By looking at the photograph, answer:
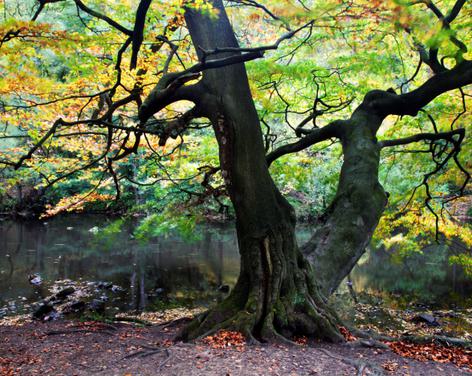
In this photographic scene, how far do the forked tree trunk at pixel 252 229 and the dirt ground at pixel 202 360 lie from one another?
1.34 ft

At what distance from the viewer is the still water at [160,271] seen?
35.5 feet

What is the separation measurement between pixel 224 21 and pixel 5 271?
11.9 m

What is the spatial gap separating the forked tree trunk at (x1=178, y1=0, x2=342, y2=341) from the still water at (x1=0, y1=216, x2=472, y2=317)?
476 centimetres

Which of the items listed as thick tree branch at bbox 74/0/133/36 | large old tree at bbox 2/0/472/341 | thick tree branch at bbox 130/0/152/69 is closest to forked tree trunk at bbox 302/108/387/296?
large old tree at bbox 2/0/472/341

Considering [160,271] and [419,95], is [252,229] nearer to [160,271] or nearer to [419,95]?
[419,95]

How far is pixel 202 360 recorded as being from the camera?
359 centimetres

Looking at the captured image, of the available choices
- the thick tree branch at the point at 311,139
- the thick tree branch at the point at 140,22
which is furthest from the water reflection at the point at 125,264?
the thick tree branch at the point at 140,22

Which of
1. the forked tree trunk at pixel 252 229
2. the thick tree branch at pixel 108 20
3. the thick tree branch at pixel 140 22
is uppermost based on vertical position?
the thick tree branch at pixel 108 20

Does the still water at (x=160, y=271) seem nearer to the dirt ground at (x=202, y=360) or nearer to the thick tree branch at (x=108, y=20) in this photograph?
the dirt ground at (x=202, y=360)

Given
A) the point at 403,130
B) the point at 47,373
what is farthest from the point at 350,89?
the point at 47,373

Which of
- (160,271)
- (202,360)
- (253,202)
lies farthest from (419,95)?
(160,271)

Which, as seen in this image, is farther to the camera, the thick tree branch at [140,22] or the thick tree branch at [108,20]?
the thick tree branch at [108,20]

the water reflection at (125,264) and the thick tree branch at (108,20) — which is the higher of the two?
the thick tree branch at (108,20)

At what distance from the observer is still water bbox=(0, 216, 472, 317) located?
10812 millimetres
